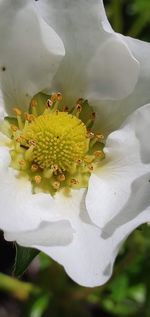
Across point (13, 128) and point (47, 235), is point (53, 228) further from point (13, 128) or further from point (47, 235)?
point (13, 128)

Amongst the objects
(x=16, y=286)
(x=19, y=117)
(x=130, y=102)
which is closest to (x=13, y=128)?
(x=19, y=117)

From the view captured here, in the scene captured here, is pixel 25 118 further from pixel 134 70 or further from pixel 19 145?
pixel 134 70

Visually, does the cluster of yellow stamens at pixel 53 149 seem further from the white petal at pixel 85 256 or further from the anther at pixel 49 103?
the white petal at pixel 85 256

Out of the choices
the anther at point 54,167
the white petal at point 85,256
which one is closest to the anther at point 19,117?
the anther at point 54,167

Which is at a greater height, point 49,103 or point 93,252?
point 49,103

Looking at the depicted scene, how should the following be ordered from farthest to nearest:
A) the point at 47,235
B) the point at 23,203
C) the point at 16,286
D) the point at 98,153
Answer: the point at 16,286
the point at 98,153
the point at 23,203
the point at 47,235

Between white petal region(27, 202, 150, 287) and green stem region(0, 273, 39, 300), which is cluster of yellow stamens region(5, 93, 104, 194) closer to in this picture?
white petal region(27, 202, 150, 287)

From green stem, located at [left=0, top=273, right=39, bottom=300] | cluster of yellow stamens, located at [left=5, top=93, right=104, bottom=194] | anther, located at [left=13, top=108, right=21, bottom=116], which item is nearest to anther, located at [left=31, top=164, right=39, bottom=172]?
cluster of yellow stamens, located at [left=5, top=93, right=104, bottom=194]

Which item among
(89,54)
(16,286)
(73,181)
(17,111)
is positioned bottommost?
(16,286)
